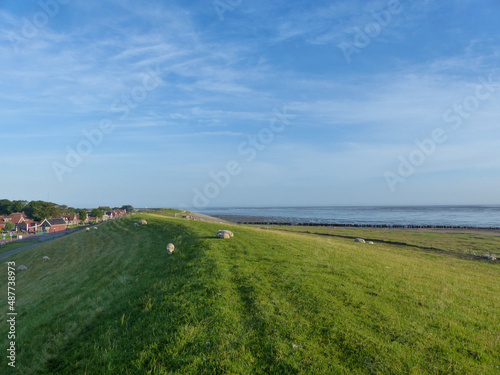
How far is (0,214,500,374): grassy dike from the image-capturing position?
741cm

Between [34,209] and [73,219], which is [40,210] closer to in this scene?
[34,209]

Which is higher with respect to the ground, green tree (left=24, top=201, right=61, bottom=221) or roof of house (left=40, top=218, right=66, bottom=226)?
green tree (left=24, top=201, right=61, bottom=221)

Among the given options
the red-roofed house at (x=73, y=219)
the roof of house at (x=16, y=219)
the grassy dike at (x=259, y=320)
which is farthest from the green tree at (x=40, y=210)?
the grassy dike at (x=259, y=320)

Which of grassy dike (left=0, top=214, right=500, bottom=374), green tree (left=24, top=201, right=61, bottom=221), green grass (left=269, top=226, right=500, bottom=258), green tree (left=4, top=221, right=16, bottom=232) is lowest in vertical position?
green grass (left=269, top=226, right=500, bottom=258)

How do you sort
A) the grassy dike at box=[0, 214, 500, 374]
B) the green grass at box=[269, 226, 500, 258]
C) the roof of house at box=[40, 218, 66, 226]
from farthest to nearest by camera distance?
the roof of house at box=[40, 218, 66, 226] < the green grass at box=[269, 226, 500, 258] < the grassy dike at box=[0, 214, 500, 374]

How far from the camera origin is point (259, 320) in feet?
30.3

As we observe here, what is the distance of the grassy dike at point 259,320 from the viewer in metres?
7.41

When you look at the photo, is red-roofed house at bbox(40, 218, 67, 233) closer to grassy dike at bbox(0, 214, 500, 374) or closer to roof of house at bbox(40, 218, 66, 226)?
roof of house at bbox(40, 218, 66, 226)

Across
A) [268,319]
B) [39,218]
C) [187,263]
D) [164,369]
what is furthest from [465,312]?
[39,218]

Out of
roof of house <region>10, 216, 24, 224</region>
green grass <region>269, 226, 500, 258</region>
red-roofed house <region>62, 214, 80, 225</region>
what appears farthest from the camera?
red-roofed house <region>62, 214, 80, 225</region>

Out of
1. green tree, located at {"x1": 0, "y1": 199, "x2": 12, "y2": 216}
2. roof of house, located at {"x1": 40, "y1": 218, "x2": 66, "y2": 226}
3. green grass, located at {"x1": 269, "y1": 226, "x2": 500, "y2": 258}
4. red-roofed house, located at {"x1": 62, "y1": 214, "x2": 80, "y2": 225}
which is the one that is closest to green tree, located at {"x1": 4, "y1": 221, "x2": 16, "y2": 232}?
roof of house, located at {"x1": 40, "y1": 218, "x2": 66, "y2": 226}

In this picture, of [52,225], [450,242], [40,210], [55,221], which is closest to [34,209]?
[40,210]

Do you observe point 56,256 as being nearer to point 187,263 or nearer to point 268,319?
point 187,263

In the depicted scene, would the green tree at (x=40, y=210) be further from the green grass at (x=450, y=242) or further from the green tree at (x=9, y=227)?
the green grass at (x=450, y=242)
